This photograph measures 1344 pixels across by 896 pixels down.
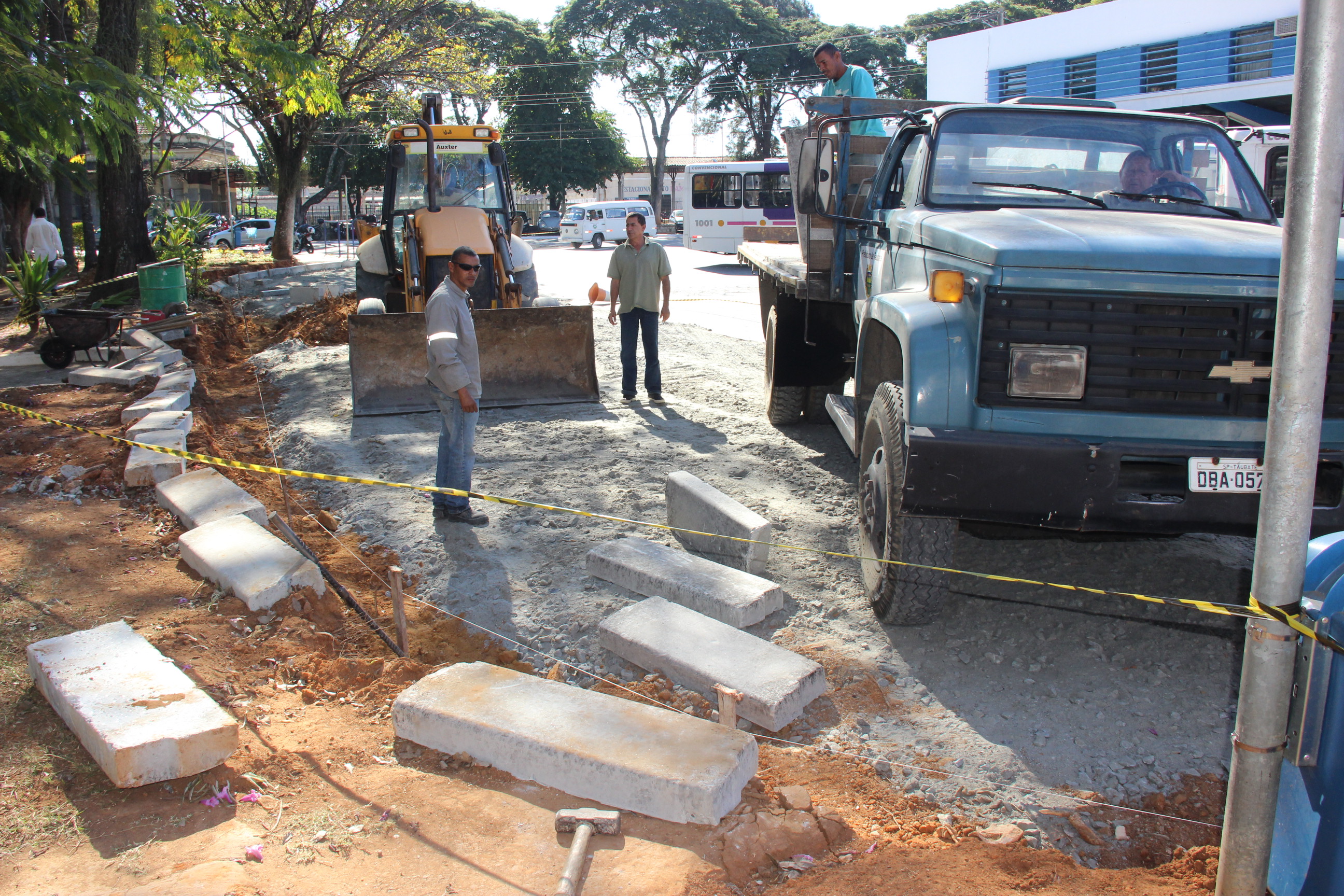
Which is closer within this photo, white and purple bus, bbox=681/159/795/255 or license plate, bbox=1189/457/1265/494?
license plate, bbox=1189/457/1265/494

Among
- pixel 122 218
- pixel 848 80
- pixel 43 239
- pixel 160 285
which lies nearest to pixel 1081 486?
pixel 848 80

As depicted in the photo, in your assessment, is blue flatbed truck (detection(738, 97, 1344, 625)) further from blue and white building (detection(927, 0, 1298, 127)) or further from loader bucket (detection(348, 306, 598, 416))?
blue and white building (detection(927, 0, 1298, 127))

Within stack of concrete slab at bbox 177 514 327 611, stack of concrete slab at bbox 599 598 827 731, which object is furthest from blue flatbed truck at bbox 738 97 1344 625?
stack of concrete slab at bbox 177 514 327 611

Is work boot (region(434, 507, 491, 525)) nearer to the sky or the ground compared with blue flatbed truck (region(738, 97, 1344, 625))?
nearer to the ground

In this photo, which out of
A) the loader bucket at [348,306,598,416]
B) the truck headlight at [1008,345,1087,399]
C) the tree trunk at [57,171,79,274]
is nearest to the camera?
the truck headlight at [1008,345,1087,399]

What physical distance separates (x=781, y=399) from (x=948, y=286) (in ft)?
13.6

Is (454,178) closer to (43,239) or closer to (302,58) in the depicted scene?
(302,58)

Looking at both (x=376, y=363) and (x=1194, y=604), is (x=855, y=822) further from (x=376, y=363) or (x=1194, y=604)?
(x=376, y=363)

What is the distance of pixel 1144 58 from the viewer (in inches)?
993

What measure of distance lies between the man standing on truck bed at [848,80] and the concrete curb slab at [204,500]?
4712 mm

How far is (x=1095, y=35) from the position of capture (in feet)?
85.5

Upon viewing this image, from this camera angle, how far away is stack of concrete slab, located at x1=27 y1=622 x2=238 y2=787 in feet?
11.0

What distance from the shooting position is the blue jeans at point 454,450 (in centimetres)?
624

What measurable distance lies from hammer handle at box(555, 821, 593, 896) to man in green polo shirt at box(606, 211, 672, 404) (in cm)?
671
